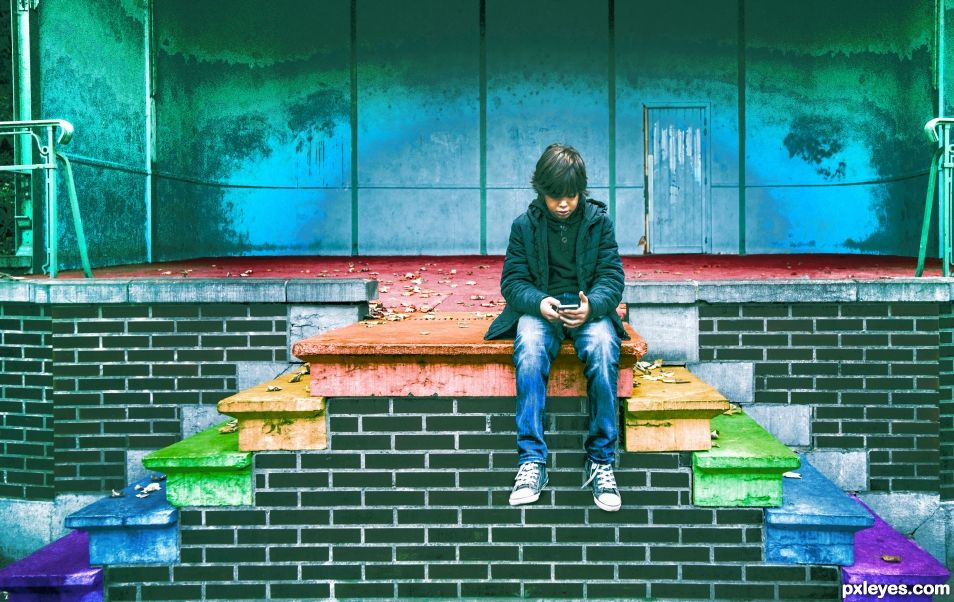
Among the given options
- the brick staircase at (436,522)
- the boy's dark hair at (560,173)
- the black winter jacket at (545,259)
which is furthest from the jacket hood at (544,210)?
the brick staircase at (436,522)

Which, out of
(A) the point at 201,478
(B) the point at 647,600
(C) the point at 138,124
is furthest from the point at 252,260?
(B) the point at 647,600

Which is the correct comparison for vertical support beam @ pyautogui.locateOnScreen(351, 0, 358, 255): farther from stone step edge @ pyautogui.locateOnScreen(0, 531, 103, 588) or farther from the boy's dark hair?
the boy's dark hair

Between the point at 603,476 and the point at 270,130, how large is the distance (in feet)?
34.3

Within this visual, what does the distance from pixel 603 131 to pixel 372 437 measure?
32.0 feet

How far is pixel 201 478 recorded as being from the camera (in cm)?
387

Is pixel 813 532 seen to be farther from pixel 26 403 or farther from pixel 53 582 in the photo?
pixel 26 403

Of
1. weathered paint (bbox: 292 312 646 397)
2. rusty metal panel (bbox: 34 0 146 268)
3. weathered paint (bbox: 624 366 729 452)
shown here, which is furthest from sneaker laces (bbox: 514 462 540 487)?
rusty metal panel (bbox: 34 0 146 268)

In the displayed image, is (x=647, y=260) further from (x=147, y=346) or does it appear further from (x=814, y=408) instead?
(x=147, y=346)

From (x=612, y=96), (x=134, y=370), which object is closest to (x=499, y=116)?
(x=612, y=96)

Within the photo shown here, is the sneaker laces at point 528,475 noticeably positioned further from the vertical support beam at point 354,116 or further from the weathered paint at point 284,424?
the vertical support beam at point 354,116

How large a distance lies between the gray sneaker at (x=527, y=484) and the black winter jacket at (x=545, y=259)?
27.2 inches

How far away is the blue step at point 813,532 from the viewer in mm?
3660

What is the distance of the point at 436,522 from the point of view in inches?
153

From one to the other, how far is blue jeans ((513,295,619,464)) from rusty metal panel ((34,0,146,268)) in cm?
679
